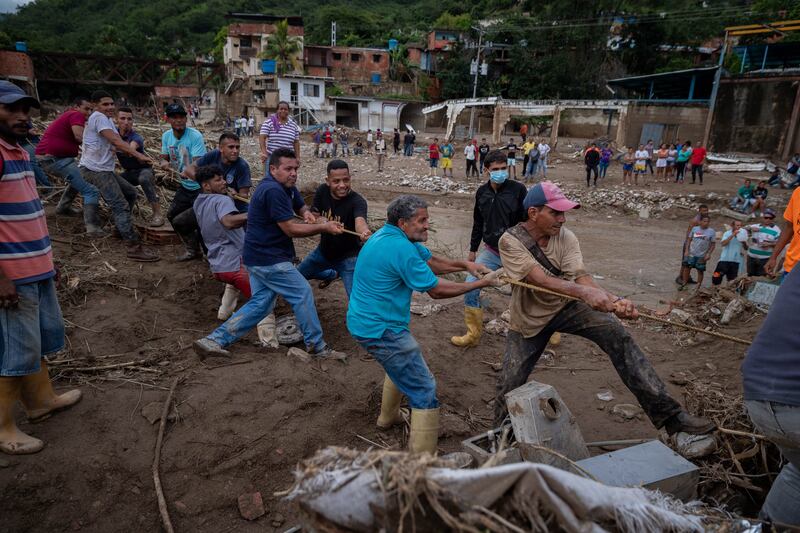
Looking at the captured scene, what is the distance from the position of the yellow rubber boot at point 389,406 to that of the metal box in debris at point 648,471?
58.0 inches

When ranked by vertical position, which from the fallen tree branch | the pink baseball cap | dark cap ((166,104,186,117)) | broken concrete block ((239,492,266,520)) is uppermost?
dark cap ((166,104,186,117))

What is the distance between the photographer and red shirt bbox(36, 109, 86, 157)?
654 cm

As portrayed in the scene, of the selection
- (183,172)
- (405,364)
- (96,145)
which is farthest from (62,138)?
(405,364)

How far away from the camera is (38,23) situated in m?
76.7

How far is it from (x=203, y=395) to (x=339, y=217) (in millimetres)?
2212

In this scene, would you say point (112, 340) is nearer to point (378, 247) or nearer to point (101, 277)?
point (101, 277)

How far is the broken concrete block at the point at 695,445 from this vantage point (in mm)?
3191

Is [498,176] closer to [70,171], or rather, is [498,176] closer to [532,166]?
[70,171]

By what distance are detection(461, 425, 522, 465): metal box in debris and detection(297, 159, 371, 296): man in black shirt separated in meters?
2.51

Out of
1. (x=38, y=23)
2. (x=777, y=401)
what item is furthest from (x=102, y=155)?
(x=38, y=23)

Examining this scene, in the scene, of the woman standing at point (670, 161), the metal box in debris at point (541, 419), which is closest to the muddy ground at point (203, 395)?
the metal box in debris at point (541, 419)

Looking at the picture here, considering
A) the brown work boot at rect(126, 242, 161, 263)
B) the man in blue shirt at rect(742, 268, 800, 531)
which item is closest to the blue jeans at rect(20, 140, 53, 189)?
the brown work boot at rect(126, 242, 161, 263)

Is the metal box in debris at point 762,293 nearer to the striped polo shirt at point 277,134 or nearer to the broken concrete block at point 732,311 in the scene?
the broken concrete block at point 732,311

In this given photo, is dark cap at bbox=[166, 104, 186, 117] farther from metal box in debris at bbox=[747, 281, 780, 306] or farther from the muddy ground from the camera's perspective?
metal box in debris at bbox=[747, 281, 780, 306]
